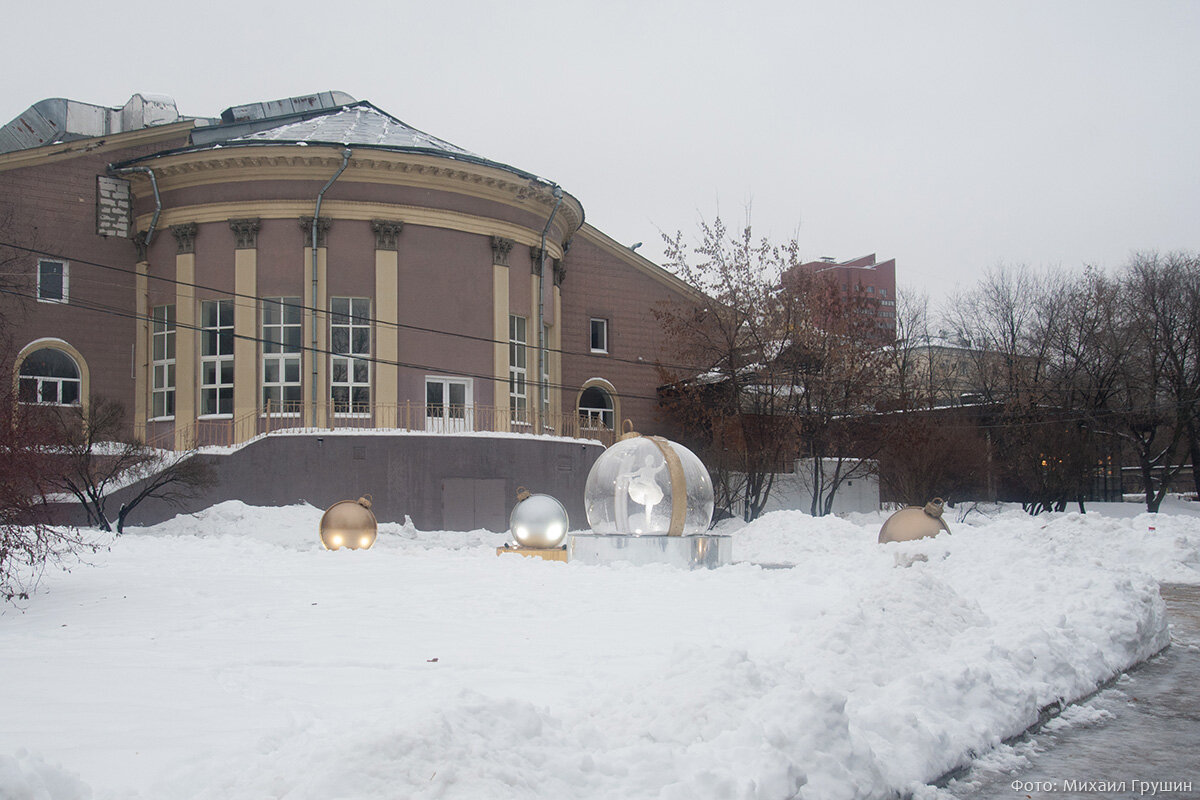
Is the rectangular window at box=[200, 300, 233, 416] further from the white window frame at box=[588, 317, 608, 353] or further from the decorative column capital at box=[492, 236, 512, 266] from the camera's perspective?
the white window frame at box=[588, 317, 608, 353]

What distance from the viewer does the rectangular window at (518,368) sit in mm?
32500

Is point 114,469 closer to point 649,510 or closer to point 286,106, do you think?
point 649,510

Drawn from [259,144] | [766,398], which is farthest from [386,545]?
[766,398]

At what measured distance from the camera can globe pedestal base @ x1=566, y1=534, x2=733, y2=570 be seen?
16.7m

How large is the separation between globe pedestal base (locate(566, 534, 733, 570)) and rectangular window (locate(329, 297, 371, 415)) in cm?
1430

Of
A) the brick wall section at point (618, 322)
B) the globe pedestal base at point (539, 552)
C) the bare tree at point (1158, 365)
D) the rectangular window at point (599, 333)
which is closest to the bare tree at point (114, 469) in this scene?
the globe pedestal base at point (539, 552)

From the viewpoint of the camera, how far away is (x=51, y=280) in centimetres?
3133

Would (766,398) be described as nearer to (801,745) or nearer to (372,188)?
(372,188)

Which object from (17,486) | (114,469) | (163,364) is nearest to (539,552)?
(17,486)

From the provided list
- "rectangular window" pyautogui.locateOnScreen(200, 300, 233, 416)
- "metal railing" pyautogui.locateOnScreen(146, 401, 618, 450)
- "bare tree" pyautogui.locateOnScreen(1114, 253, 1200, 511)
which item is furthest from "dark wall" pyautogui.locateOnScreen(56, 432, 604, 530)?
"bare tree" pyautogui.locateOnScreen(1114, 253, 1200, 511)

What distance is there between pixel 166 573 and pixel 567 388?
23818mm

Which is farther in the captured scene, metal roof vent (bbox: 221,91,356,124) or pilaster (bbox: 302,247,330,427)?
metal roof vent (bbox: 221,91,356,124)

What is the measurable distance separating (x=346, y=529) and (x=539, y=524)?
3917mm

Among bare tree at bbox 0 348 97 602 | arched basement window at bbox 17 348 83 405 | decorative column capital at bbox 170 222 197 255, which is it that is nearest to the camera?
bare tree at bbox 0 348 97 602
